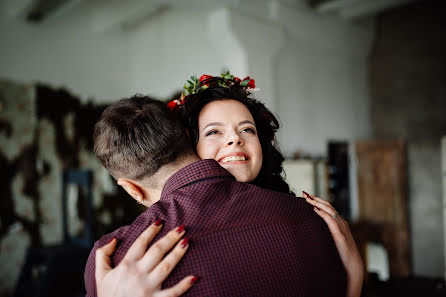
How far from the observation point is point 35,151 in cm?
442

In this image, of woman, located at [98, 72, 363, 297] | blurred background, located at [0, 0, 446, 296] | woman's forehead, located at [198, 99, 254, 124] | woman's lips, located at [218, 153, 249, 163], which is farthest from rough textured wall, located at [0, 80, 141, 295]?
woman's lips, located at [218, 153, 249, 163]

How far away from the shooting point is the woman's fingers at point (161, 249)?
886 millimetres

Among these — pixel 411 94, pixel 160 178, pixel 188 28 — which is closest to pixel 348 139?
pixel 411 94

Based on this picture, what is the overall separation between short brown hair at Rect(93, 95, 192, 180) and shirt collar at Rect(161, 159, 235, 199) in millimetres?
121

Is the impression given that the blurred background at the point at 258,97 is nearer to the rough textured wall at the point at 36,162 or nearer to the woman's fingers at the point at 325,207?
the rough textured wall at the point at 36,162

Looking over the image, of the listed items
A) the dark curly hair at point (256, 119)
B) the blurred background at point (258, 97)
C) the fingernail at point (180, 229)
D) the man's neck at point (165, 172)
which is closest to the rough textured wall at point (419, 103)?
the blurred background at point (258, 97)

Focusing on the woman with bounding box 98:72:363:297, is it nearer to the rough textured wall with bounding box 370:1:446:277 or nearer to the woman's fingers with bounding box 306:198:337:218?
the woman's fingers with bounding box 306:198:337:218

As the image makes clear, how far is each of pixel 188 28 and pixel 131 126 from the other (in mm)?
4216

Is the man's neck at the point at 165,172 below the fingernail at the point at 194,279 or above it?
above

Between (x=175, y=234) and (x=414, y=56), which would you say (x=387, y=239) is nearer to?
(x=414, y=56)

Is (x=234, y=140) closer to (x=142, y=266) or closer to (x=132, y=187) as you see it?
(x=132, y=187)

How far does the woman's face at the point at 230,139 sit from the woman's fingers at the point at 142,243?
1.82 feet

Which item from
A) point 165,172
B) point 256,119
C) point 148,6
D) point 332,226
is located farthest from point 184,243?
point 148,6

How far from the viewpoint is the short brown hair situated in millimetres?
1130
